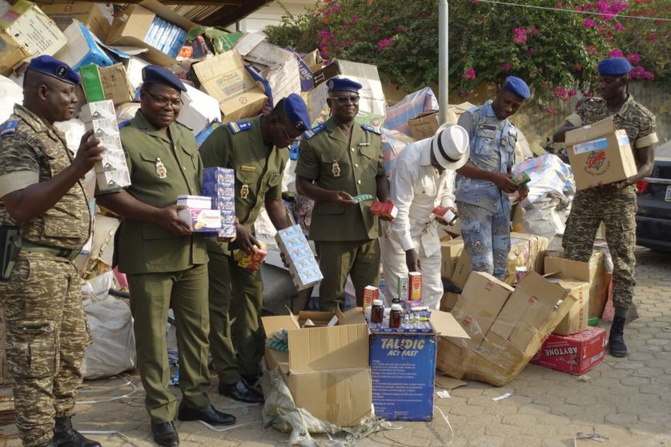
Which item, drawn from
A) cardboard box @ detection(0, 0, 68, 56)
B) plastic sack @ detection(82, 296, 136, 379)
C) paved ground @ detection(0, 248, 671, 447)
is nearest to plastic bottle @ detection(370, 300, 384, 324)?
paved ground @ detection(0, 248, 671, 447)

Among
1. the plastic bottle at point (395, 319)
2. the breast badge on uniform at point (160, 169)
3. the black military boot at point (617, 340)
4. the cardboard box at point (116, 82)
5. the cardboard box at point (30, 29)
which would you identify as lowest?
A: the black military boot at point (617, 340)

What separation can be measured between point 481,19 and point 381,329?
8692mm

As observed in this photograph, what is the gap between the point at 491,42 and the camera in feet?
37.1

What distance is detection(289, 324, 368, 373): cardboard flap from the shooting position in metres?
3.95

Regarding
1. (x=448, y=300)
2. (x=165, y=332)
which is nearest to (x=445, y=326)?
(x=448, y=300)

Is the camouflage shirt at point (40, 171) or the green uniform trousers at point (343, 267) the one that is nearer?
the camouflage shirt at point (40, 171)

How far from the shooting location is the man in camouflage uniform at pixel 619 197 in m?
5.23

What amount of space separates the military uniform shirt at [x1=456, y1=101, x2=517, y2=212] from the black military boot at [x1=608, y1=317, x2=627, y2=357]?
135cm

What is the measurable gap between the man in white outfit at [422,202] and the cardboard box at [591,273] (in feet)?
3.54

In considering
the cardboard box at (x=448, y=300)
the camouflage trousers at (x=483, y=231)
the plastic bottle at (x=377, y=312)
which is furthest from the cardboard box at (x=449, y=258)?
the plastic bottle at (x=377, y=312)

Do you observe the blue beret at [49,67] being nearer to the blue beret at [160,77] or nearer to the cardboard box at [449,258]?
the blue beret at [160,77]

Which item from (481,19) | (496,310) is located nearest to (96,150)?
(496,310)

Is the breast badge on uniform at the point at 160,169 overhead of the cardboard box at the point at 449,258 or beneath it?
overhead

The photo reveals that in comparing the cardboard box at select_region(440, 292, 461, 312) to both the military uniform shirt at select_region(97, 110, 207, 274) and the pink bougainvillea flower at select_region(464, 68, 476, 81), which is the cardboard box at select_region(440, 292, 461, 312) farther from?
the pink bougainvillea flower at select_region(464, 68, 476, 81)
